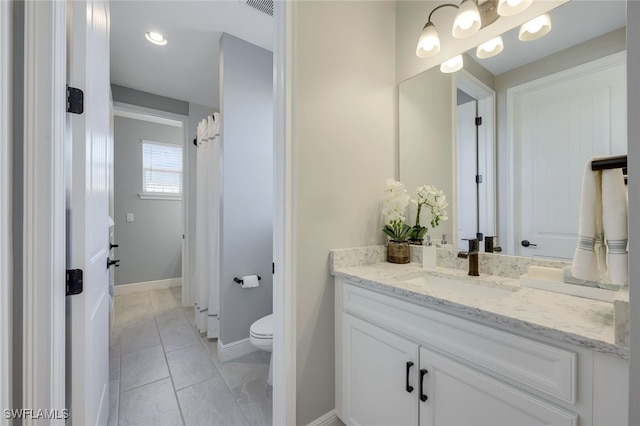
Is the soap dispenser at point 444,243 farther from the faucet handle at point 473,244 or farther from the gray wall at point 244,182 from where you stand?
the gray wall at point 244,182

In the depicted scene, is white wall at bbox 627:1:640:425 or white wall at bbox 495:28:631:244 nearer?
white wall at bbox 627:1:640:425

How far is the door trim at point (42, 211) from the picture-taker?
84cm

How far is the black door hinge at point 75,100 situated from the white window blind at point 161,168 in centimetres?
364

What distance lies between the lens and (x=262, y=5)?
1976 mm

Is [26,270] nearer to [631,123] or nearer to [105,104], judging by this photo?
[105,104]

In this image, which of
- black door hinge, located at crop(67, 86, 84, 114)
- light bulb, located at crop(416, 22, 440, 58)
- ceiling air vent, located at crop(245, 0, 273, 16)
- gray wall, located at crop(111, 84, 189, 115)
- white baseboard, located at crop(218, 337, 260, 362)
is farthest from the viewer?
gray wall, located at crop(111, 84, 189, 115)

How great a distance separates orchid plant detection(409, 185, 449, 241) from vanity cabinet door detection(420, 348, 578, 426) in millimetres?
747

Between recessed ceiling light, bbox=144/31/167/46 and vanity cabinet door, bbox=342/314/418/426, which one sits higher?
recessed ceiling light, bbox=144/31/167/46

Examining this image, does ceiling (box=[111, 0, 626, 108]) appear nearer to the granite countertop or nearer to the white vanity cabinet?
the granite countertop

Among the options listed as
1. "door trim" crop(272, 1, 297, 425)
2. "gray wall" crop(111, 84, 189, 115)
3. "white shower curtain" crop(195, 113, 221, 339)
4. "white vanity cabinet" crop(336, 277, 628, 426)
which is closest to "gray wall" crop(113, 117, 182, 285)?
"gray wall" crop(111, 84, 189, 115)

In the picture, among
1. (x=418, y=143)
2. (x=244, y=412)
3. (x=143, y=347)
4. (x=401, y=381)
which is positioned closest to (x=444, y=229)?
(x=418, y=143)

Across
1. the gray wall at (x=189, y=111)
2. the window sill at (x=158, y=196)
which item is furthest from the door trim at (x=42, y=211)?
the window sill at (x=158, y=196)

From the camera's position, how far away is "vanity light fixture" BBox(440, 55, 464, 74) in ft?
4.74

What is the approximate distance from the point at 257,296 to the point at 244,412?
93cm
